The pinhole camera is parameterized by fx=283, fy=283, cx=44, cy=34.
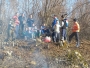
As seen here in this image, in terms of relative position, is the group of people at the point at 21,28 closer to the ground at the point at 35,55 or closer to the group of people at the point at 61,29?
the ground at the point at 35,55

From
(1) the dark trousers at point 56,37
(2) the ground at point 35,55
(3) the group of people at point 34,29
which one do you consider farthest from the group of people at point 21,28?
(1) the dark trousers at point 56,37

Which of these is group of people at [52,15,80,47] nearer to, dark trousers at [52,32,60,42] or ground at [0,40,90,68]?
dark trousers at [52,32,60,42]

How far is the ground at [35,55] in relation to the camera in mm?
16156

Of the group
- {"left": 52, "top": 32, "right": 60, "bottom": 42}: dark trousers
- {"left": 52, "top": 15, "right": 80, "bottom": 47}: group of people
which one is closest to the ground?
{"left": 52, "top": 32, "right": 60, "bottom": 42}: dark trousers

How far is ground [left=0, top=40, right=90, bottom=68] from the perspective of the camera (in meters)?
16.2

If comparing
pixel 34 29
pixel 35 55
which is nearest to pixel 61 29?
pixel 34 29

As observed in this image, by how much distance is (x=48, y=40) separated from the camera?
19.1 metres

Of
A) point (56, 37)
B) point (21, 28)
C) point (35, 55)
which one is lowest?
point (35, 55)

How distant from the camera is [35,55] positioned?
57.3ft

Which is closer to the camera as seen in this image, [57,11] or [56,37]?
[56,37]

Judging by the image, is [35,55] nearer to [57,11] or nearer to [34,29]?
[34,29]

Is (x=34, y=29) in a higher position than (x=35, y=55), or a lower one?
higher

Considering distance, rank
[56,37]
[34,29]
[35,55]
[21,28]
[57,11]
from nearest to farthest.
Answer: [35,55] → [56,37] → [21,28] → [34,29] → [57,11]

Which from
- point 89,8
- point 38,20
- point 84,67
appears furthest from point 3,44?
point 89,8
